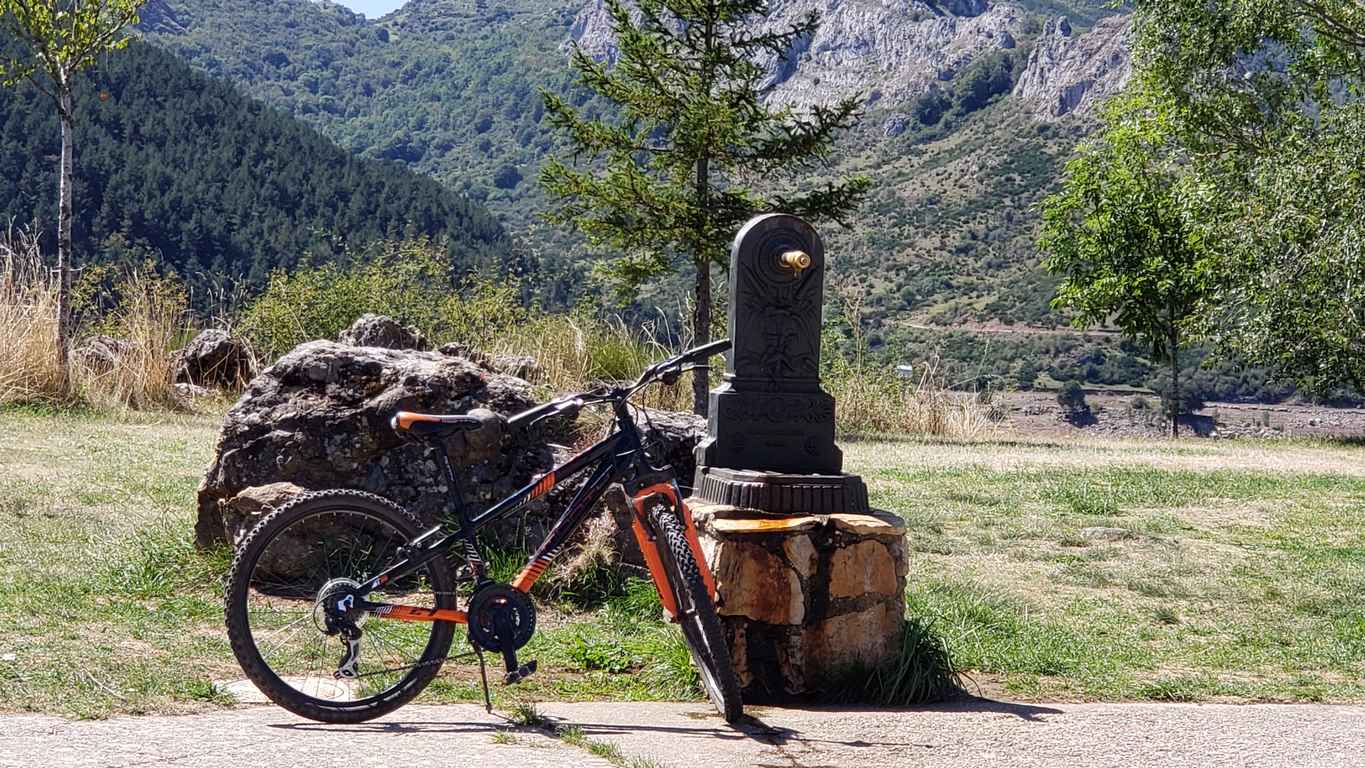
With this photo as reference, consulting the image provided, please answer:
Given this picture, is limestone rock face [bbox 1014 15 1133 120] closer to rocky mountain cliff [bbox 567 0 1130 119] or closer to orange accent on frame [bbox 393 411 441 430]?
rocky mountain cliff [bbox 567 0 1130 119]

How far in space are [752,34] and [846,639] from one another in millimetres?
15813

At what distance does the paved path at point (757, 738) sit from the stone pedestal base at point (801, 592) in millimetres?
233

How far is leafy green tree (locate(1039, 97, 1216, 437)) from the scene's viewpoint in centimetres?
3422

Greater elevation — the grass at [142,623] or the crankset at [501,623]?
the crankset at [501,623]

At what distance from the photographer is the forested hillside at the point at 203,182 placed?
205ft

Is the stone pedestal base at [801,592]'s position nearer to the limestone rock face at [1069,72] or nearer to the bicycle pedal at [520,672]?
the bicycle pedal at [520,672]

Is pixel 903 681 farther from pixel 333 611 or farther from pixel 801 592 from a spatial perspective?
pixel 333 611

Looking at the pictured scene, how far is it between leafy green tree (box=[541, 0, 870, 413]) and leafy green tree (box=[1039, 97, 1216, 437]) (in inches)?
648

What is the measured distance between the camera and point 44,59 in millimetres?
16406

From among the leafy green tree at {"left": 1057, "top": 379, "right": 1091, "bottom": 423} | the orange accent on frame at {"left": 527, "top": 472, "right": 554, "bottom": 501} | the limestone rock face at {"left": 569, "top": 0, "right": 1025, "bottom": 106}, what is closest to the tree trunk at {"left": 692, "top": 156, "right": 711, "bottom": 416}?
the orange accent on frame at {"left": 527, "top": 472, "right": 554, "bottom": 501}

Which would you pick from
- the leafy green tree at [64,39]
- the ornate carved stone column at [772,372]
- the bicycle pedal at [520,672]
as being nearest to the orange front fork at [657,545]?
the bicycle pedal at [520,672]

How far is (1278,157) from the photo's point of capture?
20.0m

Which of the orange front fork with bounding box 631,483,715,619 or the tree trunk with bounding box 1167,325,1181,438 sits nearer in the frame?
the orange front fork with bounding box 631,483,715,619

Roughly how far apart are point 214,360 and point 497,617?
14.4 meters
